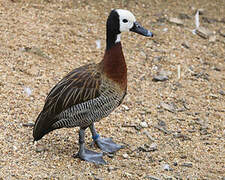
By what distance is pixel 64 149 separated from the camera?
16.4ft

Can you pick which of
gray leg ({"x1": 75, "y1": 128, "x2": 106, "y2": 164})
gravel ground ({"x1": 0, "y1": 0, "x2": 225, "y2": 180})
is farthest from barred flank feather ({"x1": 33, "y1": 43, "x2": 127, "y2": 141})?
gravel ground ({"x1": 0, "y1": 0, "x2": 225, "y2": 180})

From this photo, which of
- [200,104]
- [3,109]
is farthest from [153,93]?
[3,109]

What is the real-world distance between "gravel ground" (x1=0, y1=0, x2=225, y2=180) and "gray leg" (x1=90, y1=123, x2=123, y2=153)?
10 cm

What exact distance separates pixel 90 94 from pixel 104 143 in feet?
2.53

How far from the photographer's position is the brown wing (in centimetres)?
459

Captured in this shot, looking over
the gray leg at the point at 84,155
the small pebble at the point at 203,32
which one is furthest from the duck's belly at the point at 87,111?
the small pebble at the point at 203,32

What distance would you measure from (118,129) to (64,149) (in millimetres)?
866

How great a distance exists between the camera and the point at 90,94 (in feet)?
15.0

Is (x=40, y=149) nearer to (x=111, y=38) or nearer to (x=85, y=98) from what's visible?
(x=85, y=98)

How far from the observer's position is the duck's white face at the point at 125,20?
4.70 m

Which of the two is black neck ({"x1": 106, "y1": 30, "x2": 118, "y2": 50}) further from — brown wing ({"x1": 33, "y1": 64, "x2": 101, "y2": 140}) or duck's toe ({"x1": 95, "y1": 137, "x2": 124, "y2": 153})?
duck's toe ({"x1": 95, "y1": 137, "x2": 124, "y2": 153})

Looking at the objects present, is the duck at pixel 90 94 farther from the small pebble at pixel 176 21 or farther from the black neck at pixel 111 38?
the small pebble at pixel 176 21

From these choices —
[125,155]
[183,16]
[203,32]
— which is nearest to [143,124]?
[125,155]

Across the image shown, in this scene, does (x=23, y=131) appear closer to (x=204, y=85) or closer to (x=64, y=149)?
(x=64, y=149)
